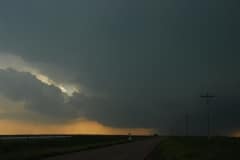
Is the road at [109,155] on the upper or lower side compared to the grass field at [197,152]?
lower

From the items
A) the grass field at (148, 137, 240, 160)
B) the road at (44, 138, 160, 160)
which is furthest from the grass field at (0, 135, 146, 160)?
the grass field at (148, 137, 240, 160)

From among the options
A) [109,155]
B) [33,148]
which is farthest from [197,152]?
[33,148]

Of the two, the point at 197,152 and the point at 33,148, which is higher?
the point at 197,152

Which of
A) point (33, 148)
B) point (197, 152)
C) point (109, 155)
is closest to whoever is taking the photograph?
point (197, 152)

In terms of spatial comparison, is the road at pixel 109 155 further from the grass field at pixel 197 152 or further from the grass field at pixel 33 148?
the grass field at pixel 33 148

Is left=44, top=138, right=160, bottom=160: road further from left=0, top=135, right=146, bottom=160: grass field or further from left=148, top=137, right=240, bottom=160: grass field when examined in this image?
left=0, top=135, right=146, bottom=160: grass field

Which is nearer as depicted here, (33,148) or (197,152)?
(197,152)

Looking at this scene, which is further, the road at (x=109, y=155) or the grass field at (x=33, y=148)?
the grass field at (x=33, y=148)

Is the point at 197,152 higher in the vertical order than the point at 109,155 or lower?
higher

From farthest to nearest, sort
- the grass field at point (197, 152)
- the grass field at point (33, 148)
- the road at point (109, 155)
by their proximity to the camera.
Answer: the grass field at point (33, 148) → the road at point (109, 155) → the grass field at point (197, 152)

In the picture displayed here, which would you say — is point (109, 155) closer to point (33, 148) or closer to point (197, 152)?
point (197, 152)

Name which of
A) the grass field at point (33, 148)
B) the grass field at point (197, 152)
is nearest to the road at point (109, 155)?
the grass field at point (197, 152)

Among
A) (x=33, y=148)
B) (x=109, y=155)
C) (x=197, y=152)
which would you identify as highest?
(x=197, y=152)

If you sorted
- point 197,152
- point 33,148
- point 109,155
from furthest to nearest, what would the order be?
point 33,148 → point 109,155 → point 197,152
